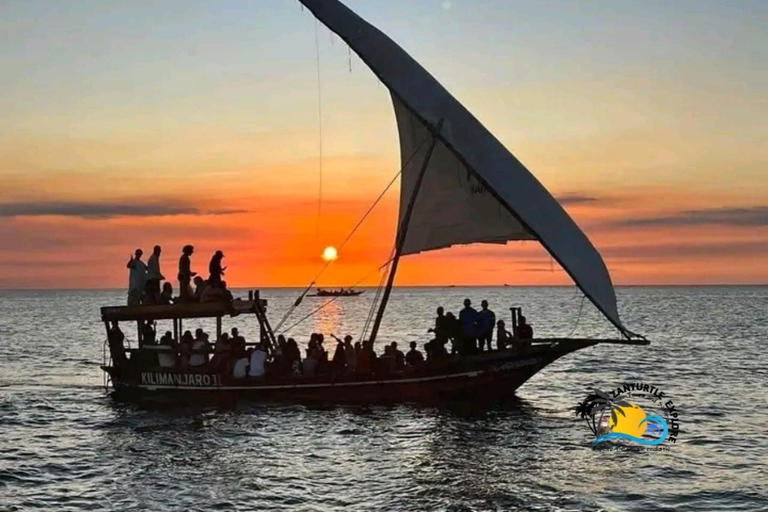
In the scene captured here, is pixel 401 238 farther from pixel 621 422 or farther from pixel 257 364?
pixel 621 422

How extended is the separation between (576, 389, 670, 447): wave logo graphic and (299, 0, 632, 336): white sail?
3506 mm

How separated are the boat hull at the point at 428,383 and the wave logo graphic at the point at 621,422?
8.22 ft

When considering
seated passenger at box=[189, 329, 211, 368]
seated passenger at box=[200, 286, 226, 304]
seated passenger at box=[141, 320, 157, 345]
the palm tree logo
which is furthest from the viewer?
seated passenger at box=[141, 320, 157, 345]

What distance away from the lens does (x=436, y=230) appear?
30.3 metres

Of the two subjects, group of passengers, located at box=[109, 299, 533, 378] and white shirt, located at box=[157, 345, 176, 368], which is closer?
group of passengers, located at box=[109, 299, 533, 378]

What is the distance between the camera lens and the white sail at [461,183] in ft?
82.5

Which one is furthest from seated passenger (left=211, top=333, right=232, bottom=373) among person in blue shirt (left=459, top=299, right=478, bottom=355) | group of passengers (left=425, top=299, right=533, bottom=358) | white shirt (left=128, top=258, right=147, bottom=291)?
person in blue shirt (left=459, top=299, right=478, bottom=355)

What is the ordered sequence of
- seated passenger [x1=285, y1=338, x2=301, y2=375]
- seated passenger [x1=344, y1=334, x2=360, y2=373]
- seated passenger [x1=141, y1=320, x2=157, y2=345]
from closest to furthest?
seated passenger [x1=344, y1=334, x2=360, y2=373], seated passenger [x1=285, y1=338, x2=301, y2=375], seated passenger [x1=141, y1=320, x2=157, y2=345]

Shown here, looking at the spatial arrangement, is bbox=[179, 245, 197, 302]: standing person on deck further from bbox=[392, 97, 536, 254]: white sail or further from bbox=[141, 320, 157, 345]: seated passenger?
bbox=[392, 97, 536, 254]: white sail

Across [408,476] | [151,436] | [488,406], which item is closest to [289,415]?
[151,436]

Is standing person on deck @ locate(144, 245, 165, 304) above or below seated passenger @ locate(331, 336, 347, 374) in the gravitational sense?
above

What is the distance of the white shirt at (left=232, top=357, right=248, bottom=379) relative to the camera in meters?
29.6

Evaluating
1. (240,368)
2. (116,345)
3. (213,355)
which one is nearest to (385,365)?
(240,368)

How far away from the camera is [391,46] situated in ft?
93.6
